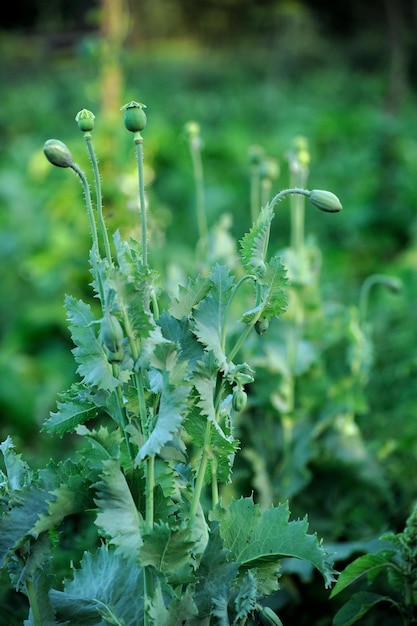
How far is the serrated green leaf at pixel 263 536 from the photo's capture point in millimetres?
1323

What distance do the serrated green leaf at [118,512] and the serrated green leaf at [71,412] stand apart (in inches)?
6.4

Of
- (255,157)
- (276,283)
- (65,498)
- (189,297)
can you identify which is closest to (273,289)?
(276,283)

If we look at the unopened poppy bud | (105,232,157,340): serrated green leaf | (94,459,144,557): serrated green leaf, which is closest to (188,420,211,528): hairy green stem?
(94,459,144,557): serrated green leaf

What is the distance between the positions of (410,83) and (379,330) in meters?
10.1

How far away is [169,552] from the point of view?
4.07 feet

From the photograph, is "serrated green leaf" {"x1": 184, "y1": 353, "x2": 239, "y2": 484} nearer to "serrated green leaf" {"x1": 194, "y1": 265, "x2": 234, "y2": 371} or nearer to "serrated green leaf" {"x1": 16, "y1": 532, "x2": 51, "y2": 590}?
"serrated green leaf" {"x1": 194, "y1": 265, "x2": 234, "y2": 371}

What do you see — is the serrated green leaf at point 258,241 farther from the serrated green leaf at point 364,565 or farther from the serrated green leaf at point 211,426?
the serrated green leaf at point 364,565

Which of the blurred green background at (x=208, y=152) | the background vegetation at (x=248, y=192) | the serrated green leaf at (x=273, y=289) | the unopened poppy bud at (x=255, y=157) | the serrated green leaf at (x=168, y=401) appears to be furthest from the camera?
the blurred green background at (x=208, y=152)

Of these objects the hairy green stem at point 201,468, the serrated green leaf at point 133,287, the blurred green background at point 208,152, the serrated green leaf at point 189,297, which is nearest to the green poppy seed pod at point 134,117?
the serrated green leaf at point 133,287

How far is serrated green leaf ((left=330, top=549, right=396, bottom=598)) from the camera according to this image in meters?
1.50

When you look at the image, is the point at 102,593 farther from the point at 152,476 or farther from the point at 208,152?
the point at 208,152

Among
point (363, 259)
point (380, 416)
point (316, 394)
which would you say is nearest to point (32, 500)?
point (316, 394)

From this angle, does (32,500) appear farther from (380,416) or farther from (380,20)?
(380,20)

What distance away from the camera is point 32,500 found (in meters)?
1.30
